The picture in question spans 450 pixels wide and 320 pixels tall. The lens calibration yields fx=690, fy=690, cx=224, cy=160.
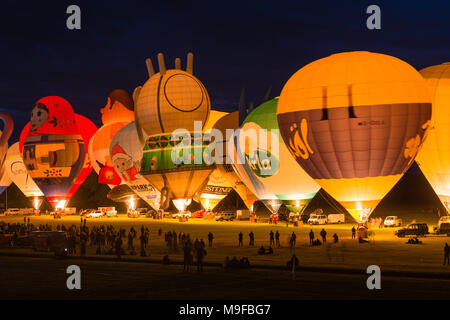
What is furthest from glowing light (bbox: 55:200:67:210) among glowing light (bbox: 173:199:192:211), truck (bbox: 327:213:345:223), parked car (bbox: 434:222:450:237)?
parked car (bbox: 434:222:450:237)

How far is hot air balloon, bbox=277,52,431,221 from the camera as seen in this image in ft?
131

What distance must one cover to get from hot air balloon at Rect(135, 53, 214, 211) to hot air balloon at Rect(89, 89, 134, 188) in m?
13.6

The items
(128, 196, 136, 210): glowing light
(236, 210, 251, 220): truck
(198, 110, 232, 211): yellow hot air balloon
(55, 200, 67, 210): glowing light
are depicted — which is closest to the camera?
(236, 210, 251, 220): truck

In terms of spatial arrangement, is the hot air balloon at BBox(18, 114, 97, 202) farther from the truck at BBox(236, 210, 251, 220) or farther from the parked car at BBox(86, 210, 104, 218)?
the truck at BBox(236, 210, 251, 220)

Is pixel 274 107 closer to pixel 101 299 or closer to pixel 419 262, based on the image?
pixel 419 262

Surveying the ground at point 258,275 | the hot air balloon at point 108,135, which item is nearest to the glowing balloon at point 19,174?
the hot air balloon at point 108,135

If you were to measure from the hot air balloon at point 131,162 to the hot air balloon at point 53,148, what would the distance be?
14.4 ft

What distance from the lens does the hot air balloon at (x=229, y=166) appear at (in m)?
65.1

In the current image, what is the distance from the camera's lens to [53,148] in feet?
228

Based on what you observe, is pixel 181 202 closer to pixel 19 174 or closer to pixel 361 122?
pixel 361 122

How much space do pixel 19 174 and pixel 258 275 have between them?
6673 centimetres

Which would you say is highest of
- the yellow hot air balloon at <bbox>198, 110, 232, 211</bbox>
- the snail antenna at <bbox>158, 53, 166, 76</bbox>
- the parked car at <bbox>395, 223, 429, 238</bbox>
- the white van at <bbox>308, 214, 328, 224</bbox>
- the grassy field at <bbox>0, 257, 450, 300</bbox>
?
the snail antenna at <bbox>158, 53, 166, 76</bbox>

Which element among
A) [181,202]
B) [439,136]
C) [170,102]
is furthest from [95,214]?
[439,136]
